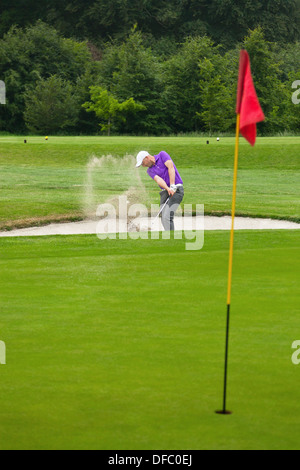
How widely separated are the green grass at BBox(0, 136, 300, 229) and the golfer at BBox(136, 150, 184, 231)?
13.0 feet

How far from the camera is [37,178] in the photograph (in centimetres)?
2552

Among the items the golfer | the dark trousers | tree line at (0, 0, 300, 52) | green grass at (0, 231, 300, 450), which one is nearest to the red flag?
green grass at (0, 231, 300, 450)

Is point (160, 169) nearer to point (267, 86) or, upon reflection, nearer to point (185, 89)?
point (267, 86)

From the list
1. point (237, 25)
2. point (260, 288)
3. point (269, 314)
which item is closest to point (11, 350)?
point (269, 314)

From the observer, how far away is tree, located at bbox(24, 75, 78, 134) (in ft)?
149

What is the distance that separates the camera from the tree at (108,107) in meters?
44.4

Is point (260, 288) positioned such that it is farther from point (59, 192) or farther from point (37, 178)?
point (37, 178)

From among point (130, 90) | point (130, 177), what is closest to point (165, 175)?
point (130, 177)

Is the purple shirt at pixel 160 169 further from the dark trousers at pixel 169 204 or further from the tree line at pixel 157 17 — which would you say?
the tree line at pixel 157 17

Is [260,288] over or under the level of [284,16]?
under

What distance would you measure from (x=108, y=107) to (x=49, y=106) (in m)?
3.58

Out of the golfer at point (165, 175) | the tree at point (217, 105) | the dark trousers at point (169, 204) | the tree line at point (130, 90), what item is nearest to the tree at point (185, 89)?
the tree line at point (130, 90)

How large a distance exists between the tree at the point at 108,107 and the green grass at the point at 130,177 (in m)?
13.1

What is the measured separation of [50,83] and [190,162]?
61.2ft
